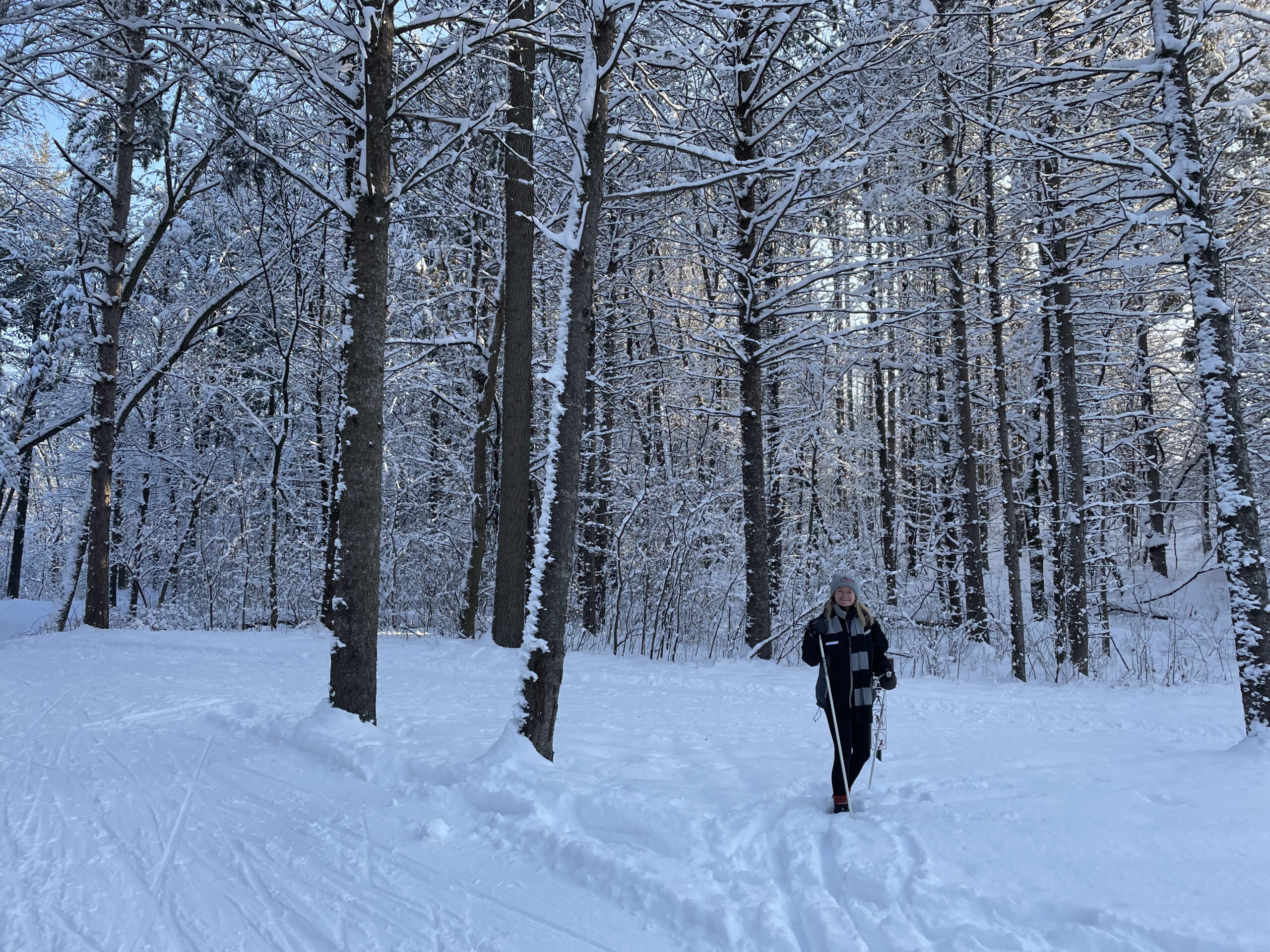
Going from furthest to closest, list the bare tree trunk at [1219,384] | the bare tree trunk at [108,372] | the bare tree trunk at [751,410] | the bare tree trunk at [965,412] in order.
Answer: the bare tree trunk at [108,372] < the bare tree trunk at [965,412] < the bare tree trunk at [751,410] < the bare tree trunk at [1219,384]

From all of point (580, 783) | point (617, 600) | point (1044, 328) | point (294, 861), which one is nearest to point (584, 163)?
point (580, 783)

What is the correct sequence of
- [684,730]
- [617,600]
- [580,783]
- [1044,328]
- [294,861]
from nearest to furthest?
[294,861] → [580,783] → [684,730] → [617,600] → [1044,328]

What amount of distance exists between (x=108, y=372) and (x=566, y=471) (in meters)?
14.0

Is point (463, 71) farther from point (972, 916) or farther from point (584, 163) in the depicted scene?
point (972, 916)

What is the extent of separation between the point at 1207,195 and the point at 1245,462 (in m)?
2.39

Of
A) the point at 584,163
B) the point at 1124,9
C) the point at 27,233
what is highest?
the point at 27,233

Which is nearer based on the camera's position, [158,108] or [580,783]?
[580,783]

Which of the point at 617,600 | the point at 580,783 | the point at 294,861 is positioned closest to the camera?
the point at 294,861

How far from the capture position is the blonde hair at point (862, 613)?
17.1 feet

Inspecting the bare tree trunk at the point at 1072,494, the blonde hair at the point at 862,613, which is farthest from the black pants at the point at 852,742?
the bare tree trunk at the point at 1072,494

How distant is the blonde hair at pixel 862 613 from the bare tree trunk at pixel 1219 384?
275 cm

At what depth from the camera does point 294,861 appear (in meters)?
4.05

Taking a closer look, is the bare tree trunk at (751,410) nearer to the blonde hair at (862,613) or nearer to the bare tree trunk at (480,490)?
the bare tree trunk at (480,490)

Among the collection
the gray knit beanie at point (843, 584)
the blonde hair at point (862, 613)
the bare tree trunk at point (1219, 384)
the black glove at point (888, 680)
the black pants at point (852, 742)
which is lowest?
the black pants at point (852, 742)
